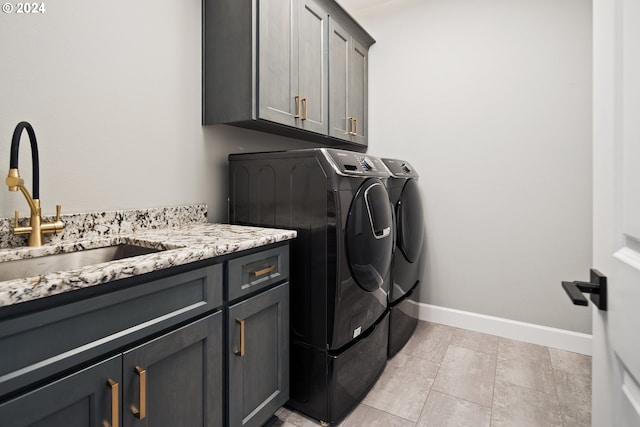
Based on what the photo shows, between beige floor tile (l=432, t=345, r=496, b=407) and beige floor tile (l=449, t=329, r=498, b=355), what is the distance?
0.24 ft

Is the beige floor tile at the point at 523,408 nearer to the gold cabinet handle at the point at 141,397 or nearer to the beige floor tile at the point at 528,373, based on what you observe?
the beige floor tile at the point at 528,373

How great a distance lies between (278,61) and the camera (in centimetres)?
173

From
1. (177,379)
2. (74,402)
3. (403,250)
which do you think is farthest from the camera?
(403,250)

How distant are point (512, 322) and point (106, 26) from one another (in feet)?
10.1

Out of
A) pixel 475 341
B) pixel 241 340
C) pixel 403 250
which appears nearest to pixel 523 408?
pixel 475 341

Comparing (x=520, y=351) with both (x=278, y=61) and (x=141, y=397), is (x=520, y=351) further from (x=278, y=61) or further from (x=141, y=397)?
(x=278, y=61)

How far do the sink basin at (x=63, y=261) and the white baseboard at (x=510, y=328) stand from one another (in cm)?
225

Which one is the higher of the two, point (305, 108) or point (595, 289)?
point (305, 108)

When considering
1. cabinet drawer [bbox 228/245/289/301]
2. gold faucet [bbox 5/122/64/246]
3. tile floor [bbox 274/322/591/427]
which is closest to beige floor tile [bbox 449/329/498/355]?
tile floor [bbox 274/322/591/427]

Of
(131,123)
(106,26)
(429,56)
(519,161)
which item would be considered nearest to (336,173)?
(131,123)

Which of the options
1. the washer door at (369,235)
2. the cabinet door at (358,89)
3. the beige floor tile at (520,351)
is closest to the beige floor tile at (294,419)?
the washer door at (369,235)

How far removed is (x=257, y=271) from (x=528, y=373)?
5.95 ft

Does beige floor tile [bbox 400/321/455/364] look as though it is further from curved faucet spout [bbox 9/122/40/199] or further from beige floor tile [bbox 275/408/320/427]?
curved faucet spout [bbox 9/122/40/199]

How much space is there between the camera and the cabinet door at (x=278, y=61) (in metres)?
1.64
